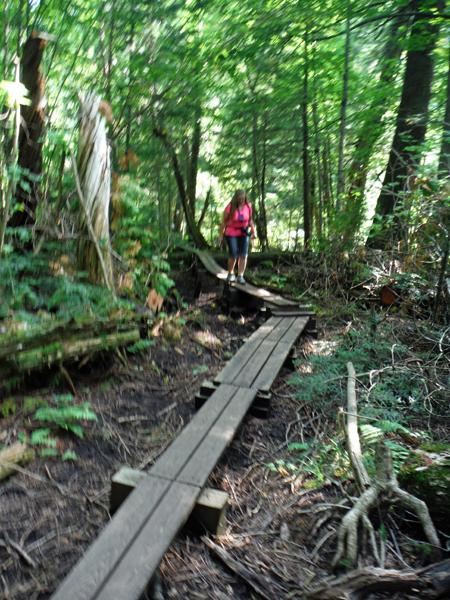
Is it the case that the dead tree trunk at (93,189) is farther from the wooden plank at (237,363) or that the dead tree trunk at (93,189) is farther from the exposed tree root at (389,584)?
the exposed tree root at (389,584)

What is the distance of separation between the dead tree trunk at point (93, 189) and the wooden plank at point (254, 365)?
2.04 meters

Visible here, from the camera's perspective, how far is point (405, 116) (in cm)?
891

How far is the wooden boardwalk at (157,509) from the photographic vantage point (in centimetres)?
184

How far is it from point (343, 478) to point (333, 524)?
0.46 meters

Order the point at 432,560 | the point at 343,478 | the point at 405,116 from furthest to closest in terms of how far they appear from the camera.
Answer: the point at 405,116 → the point at 343,478 → the point at 432,560

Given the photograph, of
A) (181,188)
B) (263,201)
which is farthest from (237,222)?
(263,201)

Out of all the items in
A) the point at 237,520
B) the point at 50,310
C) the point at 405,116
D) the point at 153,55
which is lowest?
the point at 237,520

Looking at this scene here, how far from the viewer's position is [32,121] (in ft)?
19.4

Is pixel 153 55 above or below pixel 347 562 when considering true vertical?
above

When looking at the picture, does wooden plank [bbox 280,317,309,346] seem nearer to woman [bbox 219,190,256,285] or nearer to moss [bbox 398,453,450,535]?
woman [bbox 219,190,256,285]

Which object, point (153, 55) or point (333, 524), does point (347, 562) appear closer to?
point (333, 524)

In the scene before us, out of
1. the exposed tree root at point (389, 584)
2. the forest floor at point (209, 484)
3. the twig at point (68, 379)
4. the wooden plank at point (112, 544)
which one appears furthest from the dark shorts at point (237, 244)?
the exposed tree root at point (389, 584)

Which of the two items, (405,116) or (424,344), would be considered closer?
(424,344)

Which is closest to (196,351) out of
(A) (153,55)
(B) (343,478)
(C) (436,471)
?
(B) (343,478)
